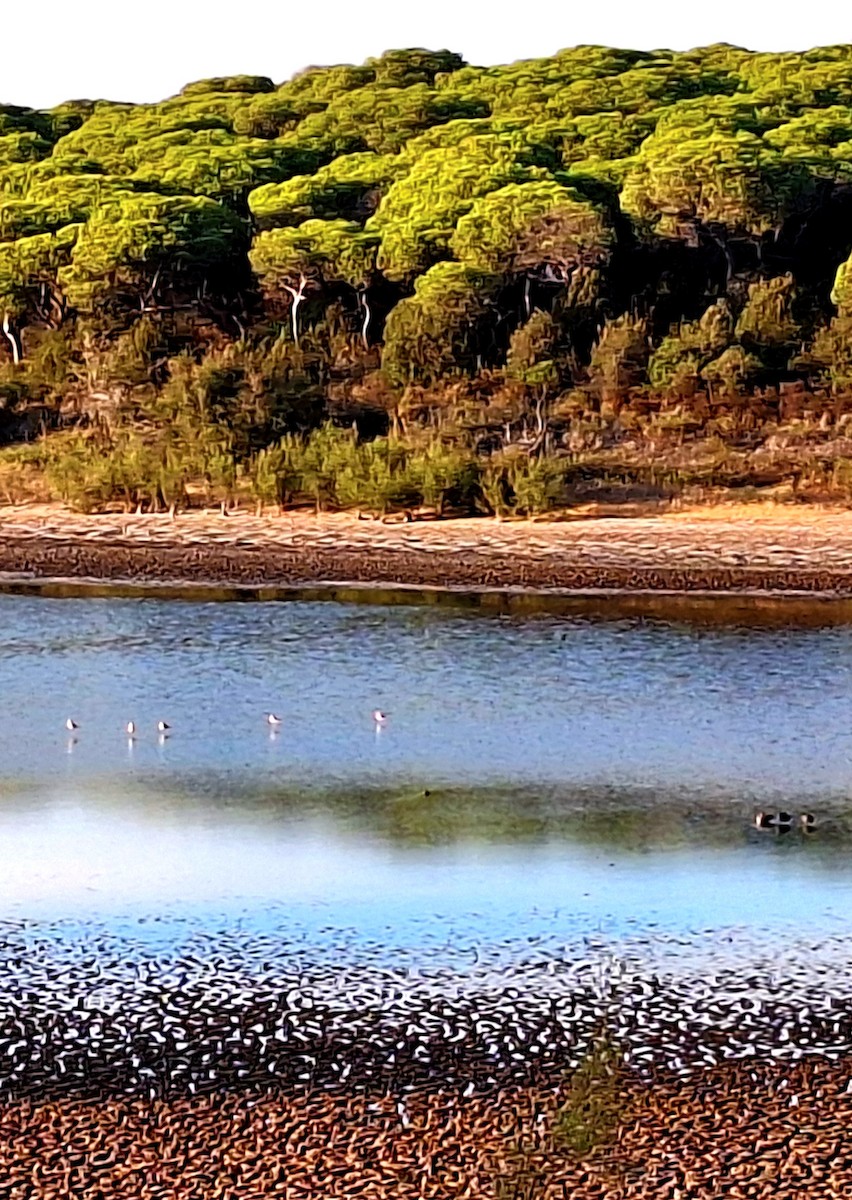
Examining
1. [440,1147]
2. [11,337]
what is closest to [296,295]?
[11,337]

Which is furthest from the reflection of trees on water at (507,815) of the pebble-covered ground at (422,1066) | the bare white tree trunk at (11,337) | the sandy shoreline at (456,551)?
the bare white tree trunk at (11,337)

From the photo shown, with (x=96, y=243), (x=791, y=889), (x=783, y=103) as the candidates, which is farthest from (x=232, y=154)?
(x=791, y=889)

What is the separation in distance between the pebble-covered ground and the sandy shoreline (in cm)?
1478

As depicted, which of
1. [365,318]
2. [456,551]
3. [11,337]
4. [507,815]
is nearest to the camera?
[507,815]

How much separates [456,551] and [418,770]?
12.0 m

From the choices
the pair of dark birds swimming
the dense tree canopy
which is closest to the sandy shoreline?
the dense tree canopy

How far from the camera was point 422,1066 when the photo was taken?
8.80m

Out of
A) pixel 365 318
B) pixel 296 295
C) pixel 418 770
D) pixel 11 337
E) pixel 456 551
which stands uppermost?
pixel 296 295

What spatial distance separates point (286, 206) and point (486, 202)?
5485 mm

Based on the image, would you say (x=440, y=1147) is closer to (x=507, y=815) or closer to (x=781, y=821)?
(x=507, y=815)

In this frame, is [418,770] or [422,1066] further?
[418,770]

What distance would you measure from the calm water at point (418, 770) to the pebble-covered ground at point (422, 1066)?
2.28 feet

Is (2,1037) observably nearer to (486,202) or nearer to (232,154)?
(486,202)

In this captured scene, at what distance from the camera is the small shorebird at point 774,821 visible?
13.6 meters
